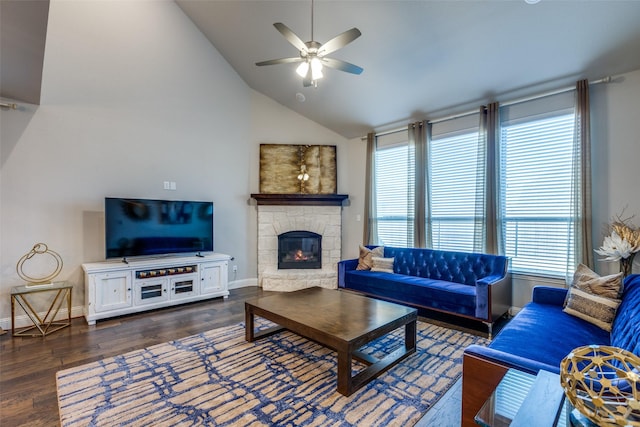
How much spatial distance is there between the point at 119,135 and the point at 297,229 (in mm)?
3242

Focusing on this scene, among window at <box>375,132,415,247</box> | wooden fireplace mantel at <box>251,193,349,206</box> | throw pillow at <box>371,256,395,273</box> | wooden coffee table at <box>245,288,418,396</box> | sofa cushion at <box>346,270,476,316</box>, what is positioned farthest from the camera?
wooden fireplace mantel at <box>251,193,349,206</box>

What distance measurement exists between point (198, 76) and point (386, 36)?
3201 millimetres

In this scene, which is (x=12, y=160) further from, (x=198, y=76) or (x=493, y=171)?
(x=493, y=171)

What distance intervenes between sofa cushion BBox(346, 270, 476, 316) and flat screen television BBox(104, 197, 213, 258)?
249 cm

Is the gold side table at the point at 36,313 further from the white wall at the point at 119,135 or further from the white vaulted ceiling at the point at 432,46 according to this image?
the white vaulted ceiling at the point at 432,46

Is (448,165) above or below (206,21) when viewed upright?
below

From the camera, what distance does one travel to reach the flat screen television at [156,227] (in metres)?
3.96

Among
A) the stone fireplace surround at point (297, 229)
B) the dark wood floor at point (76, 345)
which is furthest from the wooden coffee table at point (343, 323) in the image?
the stone fireplace surround at point (297, 229)

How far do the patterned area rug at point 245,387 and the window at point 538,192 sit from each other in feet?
5.57

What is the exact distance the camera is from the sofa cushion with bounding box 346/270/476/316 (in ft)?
11.6

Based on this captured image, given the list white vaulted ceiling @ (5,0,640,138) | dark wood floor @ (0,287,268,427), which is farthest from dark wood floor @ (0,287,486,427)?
white vaulted ceiling @ (5,0,640,138)

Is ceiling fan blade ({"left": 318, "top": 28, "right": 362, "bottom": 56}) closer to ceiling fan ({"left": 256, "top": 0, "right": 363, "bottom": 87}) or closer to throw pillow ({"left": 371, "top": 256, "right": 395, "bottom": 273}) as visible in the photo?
ceiling fan ({"left": 256, "top": 0, "right": 363, "bottom": 87})

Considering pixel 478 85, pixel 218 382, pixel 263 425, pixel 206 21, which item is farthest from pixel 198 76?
pixel 263 425

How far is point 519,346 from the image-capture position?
2008 mm
